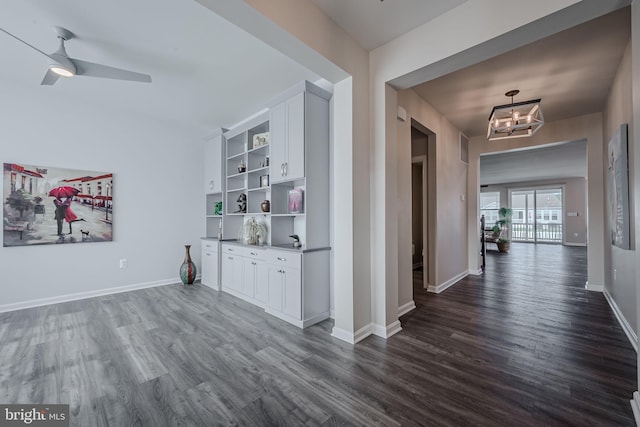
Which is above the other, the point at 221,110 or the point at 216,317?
the point at 221,110

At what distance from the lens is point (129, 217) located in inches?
176

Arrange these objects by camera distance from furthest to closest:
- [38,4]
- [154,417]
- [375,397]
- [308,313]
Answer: [308,313] < [38,4] < [375,397] < [154,417]

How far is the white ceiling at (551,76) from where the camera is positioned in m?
2.48

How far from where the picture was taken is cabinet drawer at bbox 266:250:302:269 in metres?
2.98

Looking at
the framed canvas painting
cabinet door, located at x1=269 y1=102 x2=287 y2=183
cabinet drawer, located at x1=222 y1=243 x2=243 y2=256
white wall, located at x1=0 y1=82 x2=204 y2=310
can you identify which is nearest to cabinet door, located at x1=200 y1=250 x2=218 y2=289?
cabinet drawer, located at x1=222 y1=243 x2=243 y2=256

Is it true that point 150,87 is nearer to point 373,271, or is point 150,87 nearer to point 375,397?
point 373,271

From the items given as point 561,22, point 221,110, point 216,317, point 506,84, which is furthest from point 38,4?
point 506,84

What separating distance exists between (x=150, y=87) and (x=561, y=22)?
440 centimetres

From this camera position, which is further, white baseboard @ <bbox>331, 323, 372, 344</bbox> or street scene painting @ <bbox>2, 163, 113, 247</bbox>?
street scene painting @ <bbox>2, 163, 113, 247</bbox>

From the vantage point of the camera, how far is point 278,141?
3.41 m

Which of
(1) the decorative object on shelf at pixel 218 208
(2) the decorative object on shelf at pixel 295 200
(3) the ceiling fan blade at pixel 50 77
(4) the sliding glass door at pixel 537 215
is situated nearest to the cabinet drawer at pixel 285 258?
(2) the decorative object on shelf at pixel 295 200

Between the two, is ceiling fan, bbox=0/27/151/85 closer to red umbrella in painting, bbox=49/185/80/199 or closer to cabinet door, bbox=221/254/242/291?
red umbrella in painting, bbox=49/185/80/199

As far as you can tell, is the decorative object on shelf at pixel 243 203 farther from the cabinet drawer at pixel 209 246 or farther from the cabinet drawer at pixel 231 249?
the cabinet drawer at pixel 209 246

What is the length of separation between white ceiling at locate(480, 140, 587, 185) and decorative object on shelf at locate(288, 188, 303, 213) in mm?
5162
